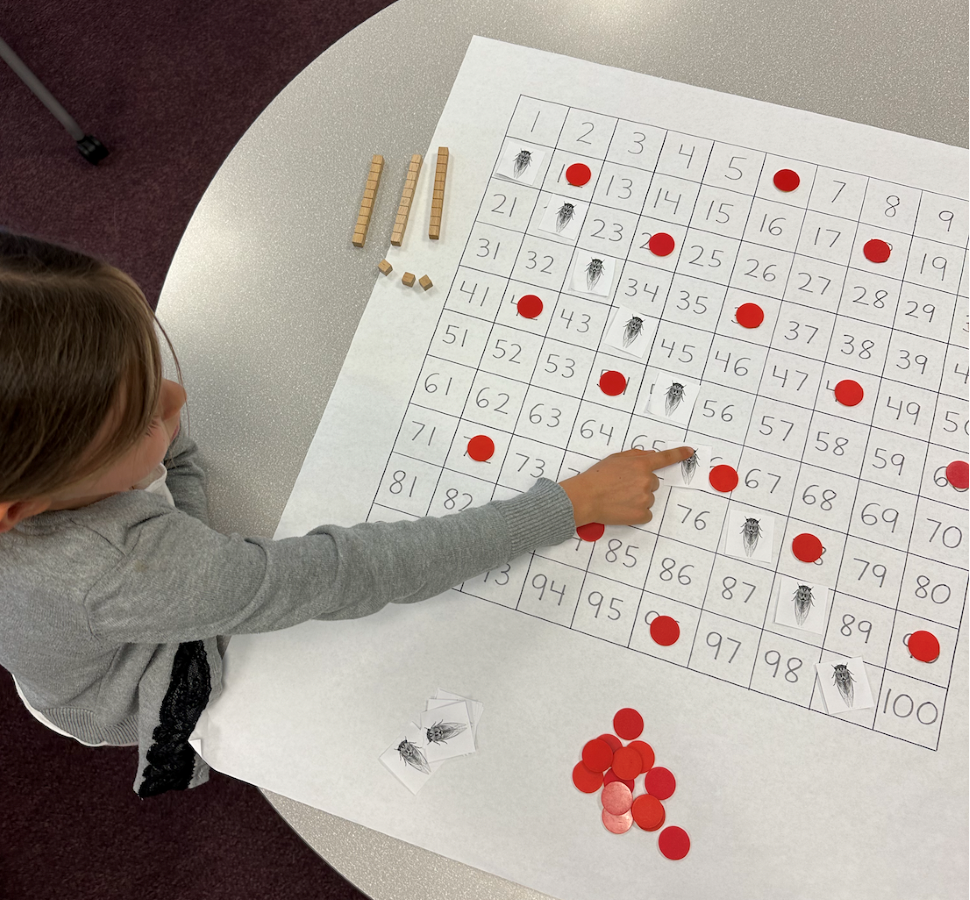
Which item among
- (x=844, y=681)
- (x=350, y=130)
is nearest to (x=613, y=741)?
(x=844, y=681)

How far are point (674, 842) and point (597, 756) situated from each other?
0.11 meters

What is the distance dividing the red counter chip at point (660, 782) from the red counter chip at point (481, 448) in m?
0.39

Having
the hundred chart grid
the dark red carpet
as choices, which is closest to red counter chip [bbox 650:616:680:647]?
the hundred chart grid

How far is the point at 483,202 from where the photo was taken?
1.03 m

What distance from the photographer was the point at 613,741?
0.83 metres

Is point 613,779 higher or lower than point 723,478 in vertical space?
lower

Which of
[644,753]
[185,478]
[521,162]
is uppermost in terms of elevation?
[521,162]

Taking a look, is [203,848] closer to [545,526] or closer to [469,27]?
[545,526]

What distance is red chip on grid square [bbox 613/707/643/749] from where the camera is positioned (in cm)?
83

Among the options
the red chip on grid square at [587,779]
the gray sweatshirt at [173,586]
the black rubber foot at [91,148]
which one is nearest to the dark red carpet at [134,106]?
the black rubber foot at [91,148]

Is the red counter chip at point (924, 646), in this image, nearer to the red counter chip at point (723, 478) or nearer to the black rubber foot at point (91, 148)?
the red counter chip at point (723, 478)

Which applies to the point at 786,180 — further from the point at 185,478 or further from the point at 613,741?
the point at 185,478

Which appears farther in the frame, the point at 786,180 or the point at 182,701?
the point at 786,180

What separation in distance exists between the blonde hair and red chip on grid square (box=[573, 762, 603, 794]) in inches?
22.0
